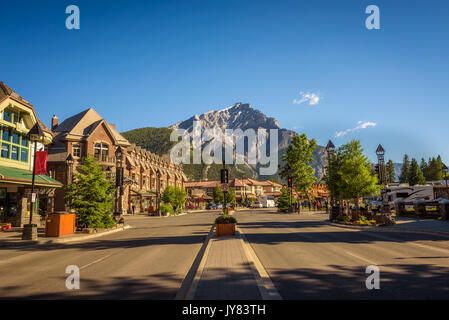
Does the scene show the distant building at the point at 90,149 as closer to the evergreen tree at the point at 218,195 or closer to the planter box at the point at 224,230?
the planter box at the point at 224,230

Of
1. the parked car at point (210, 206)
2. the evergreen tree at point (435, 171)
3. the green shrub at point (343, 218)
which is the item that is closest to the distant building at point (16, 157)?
the green shrub at point (343, 218)

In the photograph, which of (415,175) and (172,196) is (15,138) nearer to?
(172,196)

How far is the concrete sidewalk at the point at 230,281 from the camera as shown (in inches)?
232

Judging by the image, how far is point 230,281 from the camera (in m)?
6.99

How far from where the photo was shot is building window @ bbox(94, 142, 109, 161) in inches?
1816

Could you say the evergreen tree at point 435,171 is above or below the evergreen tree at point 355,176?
above

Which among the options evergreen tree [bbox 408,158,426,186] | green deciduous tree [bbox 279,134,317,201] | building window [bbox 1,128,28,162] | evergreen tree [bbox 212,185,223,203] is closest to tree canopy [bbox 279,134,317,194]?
green deciduous tree [bbox 279,134,317,201]

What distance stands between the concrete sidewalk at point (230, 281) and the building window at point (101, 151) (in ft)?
131

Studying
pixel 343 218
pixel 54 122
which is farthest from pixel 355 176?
pixel 54 122

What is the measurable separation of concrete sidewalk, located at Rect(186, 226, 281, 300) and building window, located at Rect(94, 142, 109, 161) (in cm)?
3997

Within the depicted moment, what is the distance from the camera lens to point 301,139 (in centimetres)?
5944

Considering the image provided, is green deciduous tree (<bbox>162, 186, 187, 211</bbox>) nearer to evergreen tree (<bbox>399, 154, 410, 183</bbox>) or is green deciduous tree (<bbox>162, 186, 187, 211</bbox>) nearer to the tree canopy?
the tree canopy

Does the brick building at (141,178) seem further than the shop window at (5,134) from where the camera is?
Yes
